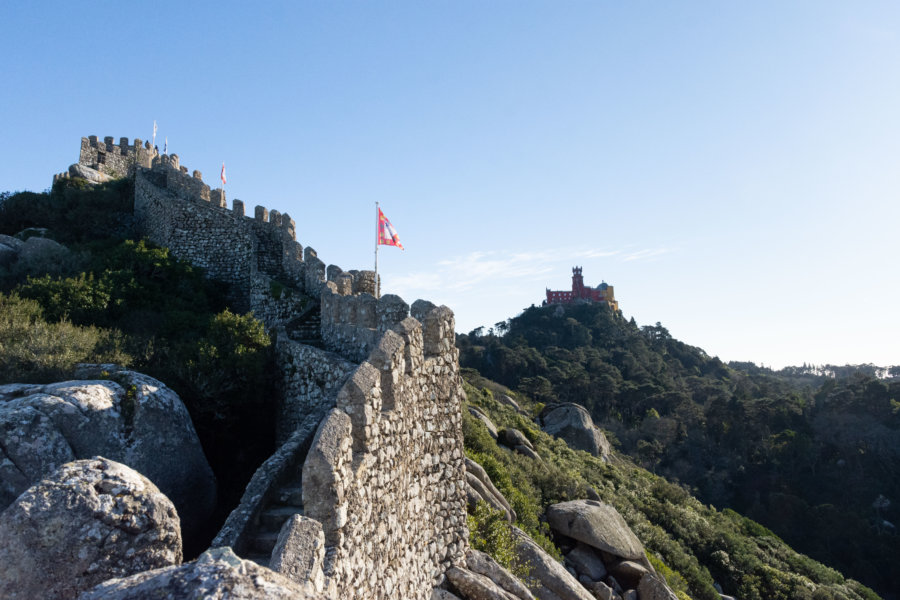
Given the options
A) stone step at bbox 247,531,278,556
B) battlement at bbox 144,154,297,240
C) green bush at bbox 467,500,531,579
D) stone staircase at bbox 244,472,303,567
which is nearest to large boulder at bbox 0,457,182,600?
stone staircase at bbox 244,472,303,567

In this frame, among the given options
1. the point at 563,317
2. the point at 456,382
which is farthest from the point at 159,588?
the point at 563,317

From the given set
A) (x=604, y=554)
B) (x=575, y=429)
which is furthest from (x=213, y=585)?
(x=575, y=429)

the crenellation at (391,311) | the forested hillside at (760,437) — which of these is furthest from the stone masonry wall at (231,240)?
the forested hillside at (760,437)

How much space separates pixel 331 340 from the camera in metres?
11.1

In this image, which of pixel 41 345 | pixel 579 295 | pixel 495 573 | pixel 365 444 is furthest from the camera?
pixel 579 295

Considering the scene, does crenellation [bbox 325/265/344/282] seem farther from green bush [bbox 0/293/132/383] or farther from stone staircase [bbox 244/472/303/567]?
stone staircase [bbox 244/472/303/567]

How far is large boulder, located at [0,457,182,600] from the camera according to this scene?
8.83 ft

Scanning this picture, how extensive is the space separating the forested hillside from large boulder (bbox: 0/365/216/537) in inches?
1398

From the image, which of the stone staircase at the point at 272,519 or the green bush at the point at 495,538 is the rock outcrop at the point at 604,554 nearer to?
the green bush at the point at 495,538

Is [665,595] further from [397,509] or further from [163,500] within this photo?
[163,500]

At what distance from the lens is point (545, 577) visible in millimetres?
9234

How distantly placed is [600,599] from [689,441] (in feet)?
129

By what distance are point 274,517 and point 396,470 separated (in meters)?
1.35

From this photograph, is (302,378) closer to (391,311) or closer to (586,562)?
(391,311)
